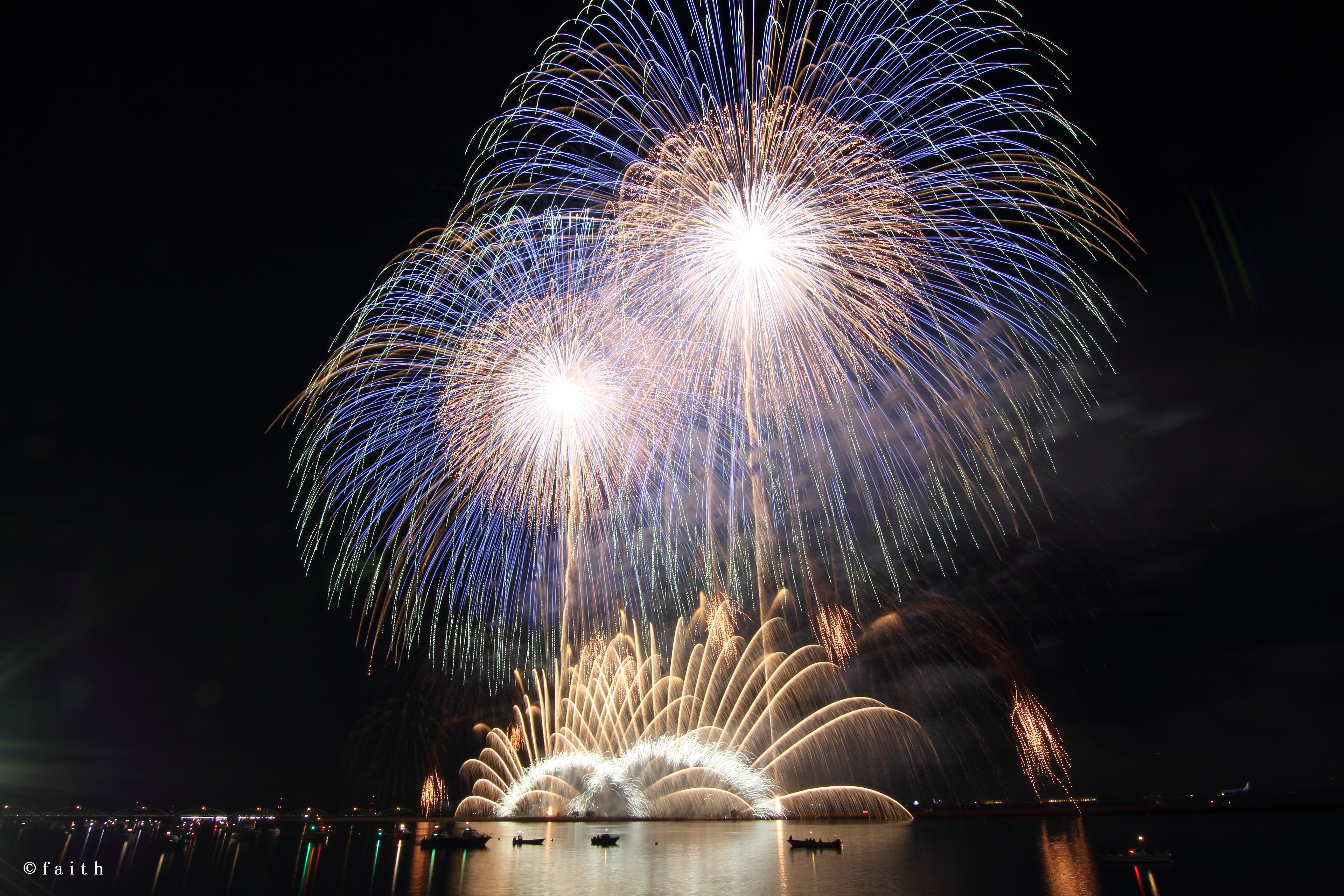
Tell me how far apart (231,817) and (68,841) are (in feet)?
301

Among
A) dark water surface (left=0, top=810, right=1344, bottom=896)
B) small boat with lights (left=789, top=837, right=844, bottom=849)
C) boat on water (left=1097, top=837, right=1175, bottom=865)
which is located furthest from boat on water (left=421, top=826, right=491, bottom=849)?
boat on water (left=1097, top=837, right=1175, bottom=865)

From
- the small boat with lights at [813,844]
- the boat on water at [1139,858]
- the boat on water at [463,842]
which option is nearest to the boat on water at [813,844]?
the small boat with lights at [813,844]

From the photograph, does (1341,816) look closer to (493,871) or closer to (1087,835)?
(1087,835)

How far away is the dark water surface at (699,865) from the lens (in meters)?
37.5

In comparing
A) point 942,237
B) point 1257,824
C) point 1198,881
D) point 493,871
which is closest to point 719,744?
point 493,871

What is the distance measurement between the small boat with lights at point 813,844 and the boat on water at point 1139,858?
1873 cm

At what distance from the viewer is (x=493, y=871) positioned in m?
44.9

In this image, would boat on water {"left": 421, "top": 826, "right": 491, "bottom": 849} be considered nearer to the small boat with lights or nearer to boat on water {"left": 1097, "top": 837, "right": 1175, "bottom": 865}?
the small boat with lights

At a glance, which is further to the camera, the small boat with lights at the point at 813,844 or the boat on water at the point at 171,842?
the boat on water at the point at 171,842

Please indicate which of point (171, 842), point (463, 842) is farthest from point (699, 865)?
point (171, 842)

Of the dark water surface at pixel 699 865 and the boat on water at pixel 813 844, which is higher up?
the boat on water at pixel 813 844

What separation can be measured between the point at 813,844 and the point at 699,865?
13.9 meters

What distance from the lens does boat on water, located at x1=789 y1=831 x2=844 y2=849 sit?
55594mm

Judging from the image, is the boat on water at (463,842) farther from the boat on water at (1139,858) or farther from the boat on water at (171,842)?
the boat on water at (1139,858)
